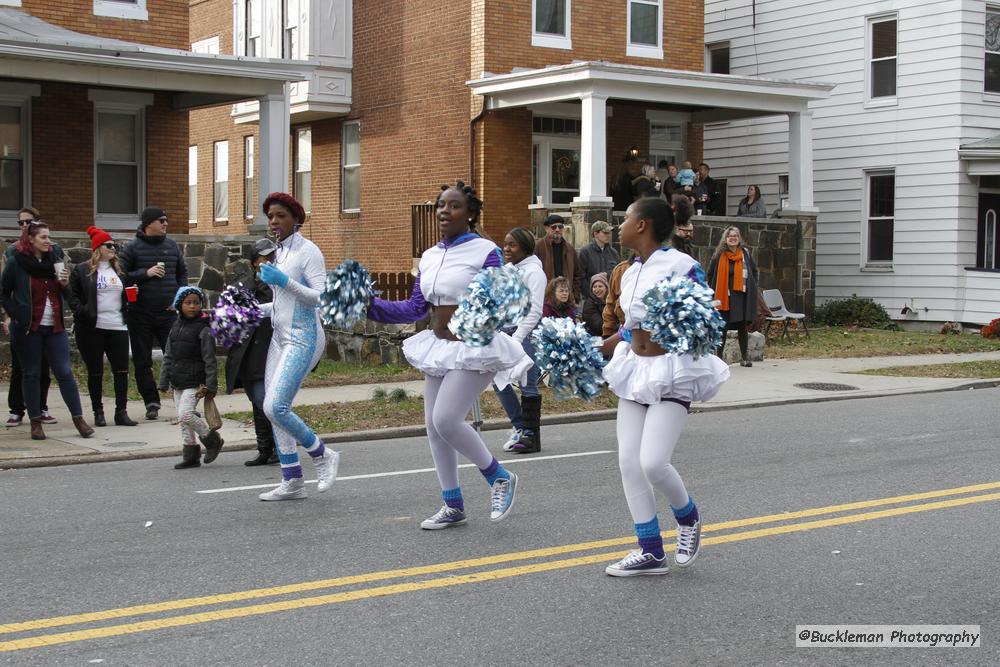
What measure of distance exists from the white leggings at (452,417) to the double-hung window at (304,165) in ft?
71.4

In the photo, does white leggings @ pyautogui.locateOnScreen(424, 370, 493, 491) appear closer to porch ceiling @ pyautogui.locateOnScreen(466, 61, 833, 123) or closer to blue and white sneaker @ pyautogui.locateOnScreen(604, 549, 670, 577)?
blue and white sneaker @ pyautogui.locateOnScreen(604, 549, 670, 577)

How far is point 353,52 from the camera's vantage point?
27047mm

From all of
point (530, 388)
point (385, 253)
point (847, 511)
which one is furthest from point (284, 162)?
point (847, 511)

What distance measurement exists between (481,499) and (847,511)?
2.41 m

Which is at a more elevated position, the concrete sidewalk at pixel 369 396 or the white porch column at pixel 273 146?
the white porch column at pixel 273 146

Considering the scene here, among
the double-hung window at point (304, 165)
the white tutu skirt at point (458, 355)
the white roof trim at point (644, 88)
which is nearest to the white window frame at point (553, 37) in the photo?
the white roof trim at point (644, 88)

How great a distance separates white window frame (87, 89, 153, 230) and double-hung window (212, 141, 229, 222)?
402 inches

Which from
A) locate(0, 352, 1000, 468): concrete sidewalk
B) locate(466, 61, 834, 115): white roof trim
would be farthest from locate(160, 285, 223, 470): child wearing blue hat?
locate(466, 61, 834, 115): white roof trim

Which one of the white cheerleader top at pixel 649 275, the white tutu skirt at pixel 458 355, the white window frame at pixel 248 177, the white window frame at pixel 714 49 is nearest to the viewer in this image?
the white cheerleader top at pixel 649 275

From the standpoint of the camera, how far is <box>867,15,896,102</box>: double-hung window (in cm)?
2661

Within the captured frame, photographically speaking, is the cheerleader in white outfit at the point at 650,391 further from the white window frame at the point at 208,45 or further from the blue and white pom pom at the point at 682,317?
the white window frame at the point at 208,45

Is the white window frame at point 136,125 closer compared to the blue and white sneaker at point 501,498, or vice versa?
the blue and white sneaker at point 501,498

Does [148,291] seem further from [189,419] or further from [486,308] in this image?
[486,308]

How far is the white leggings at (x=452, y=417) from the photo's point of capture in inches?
293
